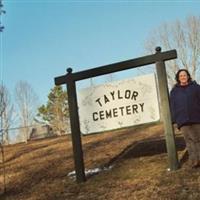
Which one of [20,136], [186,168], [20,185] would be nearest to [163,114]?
[186,168]

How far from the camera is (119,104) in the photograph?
304 inches

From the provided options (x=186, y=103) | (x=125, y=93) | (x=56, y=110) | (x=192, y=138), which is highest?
(x=56, y=110)

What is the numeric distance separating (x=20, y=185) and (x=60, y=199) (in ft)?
7.05

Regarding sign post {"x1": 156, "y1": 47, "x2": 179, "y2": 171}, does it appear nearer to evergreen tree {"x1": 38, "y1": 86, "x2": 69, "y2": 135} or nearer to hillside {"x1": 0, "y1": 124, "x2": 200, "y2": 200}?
hillside {"x1": 0, "y1": 124, "x2": 200, "y2": 200}

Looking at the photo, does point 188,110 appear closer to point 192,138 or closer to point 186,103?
point 186,103

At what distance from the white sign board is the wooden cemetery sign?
0.12ft

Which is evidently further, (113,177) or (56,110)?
(56,110)

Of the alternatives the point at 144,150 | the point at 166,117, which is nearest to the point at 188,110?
the point at 166,117

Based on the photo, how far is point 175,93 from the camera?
23.2 feet

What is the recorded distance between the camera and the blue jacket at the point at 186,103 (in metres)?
6.90

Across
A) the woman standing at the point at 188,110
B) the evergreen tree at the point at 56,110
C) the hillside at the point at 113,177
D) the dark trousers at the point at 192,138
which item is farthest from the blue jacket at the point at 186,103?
the evergreen tree at the point at 56,110

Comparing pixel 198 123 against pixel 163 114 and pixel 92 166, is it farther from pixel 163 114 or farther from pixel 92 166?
pixel 92 166

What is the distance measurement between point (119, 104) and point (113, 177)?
1.26m

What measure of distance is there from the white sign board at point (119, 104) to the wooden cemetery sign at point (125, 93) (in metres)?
0.04
